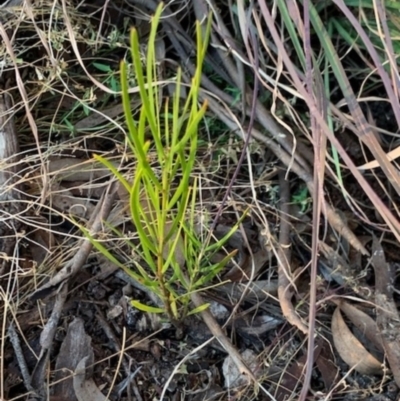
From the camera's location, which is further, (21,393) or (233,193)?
(233,193)

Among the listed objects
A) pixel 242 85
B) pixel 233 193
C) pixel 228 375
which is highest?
pixel 242 85

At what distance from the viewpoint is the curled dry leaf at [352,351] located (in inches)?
30.3

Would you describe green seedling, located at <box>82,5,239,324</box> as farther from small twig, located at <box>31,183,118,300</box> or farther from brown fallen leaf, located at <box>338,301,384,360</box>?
brown fallen leaf, located at <box>338,301,384,360</box>

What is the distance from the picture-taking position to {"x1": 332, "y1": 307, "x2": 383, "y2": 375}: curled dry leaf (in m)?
0.77

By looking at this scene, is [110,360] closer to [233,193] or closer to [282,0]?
[233,193]

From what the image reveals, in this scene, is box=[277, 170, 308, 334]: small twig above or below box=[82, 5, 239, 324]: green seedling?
below

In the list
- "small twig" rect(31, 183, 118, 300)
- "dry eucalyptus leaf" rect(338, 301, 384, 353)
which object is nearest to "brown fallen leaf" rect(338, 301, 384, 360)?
"dry eucalyptus leaf" rect(338, 301, 384, 353)

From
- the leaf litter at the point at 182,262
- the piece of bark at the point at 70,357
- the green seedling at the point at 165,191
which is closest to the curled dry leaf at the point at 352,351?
the leaf litter at the point at 182,262

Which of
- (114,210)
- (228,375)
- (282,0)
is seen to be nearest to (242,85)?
(282,0)

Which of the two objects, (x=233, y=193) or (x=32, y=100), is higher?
(x=32, y=100)

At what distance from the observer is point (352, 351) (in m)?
0.78

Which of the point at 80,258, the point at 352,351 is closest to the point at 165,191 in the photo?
the point at 80,258

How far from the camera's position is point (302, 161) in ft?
2.84

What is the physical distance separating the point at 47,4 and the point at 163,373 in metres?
0.49
